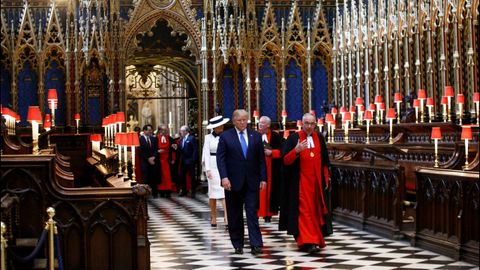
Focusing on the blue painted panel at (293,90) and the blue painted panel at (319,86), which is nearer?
the blue painted panel at (293,90)

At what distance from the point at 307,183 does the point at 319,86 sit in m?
16.4

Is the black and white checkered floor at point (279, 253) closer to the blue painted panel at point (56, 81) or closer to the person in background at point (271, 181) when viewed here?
the person in background at point (271, 181)

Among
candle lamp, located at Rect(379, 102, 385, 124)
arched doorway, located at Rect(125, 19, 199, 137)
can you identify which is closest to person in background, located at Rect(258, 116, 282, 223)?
candle lamp, located at Rect(379, 102, 385, 124)

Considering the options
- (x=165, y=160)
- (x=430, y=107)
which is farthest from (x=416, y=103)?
(x=165, y=160)

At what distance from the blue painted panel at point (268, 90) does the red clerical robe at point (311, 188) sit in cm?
1567

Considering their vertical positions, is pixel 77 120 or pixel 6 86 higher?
pixel 6 86

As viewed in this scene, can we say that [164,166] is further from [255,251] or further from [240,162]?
[255,251]

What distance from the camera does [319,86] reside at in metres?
28.6

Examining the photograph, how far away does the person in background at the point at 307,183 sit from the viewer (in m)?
12.3

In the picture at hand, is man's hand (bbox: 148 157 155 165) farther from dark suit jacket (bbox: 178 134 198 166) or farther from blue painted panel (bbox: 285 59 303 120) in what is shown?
blue painted panel (bbox: 285 59 303 120)

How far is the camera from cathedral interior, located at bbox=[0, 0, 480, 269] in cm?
946

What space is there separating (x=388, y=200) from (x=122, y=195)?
536 centimetres

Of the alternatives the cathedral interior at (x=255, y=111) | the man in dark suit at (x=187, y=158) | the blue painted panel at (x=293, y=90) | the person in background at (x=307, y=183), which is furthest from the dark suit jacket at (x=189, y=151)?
the person in background at (x=307, y=183)

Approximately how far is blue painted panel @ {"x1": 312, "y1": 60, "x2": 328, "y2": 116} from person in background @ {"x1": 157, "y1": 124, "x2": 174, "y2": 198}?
6.04m
